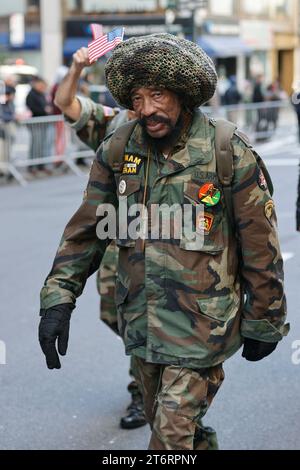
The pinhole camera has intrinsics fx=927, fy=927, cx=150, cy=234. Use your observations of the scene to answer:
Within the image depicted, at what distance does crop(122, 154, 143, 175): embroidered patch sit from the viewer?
3.37 m

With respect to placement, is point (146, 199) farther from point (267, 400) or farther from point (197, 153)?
point (267, 400)

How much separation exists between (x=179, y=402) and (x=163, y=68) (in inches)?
45.9

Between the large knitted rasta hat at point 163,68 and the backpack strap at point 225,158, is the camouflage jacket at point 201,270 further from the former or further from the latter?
the large knitted rasta hat at point 163,68

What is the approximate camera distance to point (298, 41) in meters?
48.2

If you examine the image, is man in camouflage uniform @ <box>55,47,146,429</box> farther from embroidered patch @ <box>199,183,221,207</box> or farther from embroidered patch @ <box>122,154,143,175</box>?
embroidered patch @ <box>199,183,221,207</box>

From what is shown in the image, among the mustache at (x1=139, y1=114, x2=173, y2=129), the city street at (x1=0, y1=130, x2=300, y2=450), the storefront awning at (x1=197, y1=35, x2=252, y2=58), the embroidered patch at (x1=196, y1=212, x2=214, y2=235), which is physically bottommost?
the storefront awning at (x1=197, y1=35, x2=252, y2=58)

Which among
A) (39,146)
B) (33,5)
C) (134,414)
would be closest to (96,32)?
(134,414)

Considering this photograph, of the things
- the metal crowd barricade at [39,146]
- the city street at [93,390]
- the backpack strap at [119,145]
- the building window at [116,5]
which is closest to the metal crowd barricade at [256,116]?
the metal crowd barricade at [39,146]

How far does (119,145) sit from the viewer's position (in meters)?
3.42

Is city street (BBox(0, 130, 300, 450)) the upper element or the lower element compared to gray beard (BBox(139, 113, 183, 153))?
lower

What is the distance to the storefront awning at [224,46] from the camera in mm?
38406

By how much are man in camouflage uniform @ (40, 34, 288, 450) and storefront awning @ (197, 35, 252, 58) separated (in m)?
34.8

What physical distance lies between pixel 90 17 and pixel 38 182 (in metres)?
26.3

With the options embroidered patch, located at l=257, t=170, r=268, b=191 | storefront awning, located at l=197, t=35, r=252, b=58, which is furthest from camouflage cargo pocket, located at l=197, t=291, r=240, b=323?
storefront awning, located at l=197, t=35, r=252, b=58
